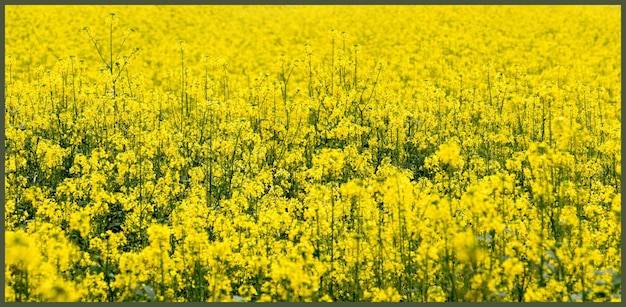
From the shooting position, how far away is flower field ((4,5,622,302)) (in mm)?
5914

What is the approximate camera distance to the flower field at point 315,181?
591 cm

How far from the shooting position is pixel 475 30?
75.4 feet

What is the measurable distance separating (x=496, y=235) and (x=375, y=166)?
345cm

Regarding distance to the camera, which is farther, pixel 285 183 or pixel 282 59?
pixel 282 59

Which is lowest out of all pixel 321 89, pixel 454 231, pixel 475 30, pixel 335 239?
pixel 335 239

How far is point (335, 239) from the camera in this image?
7.16m

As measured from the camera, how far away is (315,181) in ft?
29.9

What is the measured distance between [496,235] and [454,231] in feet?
3.83

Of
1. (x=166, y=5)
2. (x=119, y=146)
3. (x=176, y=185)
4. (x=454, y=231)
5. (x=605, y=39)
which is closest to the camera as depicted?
(x=454, y=231)

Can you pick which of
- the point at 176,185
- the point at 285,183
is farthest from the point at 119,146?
the point at 285,183

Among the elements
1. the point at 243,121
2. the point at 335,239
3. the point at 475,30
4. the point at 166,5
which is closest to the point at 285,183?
the point at 243,121

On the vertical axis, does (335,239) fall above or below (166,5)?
below

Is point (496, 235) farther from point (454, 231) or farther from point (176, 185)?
point (176, 185)

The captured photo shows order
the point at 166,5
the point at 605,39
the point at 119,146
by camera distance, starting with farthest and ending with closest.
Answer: the point at 166,5 → the point at 605,39 → the point at 119,146
